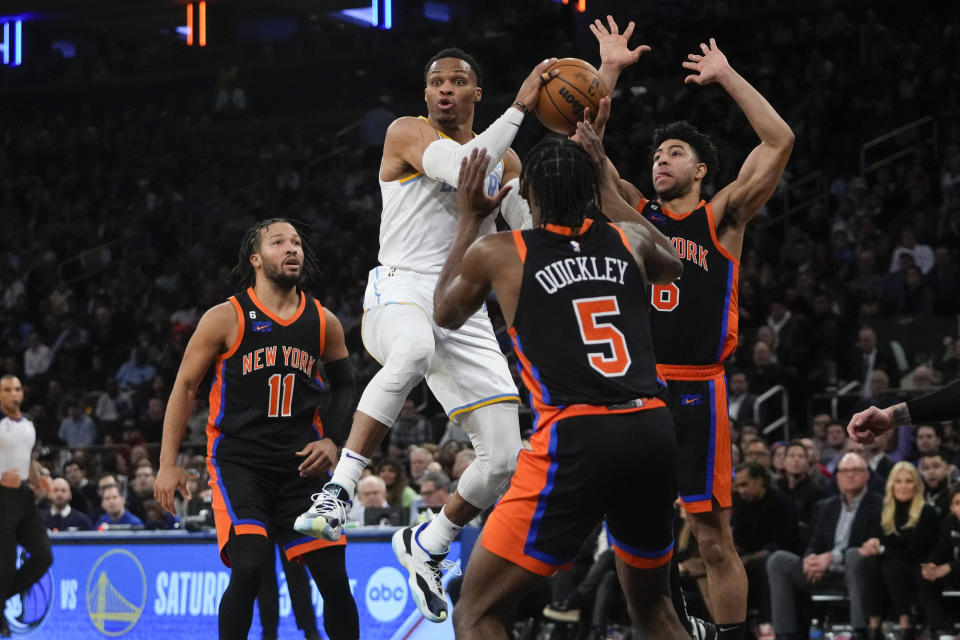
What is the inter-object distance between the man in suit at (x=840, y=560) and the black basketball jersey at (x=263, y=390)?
190 inches

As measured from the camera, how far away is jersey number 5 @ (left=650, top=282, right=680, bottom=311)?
602 cm

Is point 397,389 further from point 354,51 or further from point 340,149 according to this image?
point 354,51

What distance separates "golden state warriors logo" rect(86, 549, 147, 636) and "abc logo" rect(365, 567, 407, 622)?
2120 mm

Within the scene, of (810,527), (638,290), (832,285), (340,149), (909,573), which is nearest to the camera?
(638,290)

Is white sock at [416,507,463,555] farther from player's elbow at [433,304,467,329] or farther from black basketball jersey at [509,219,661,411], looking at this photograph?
black basketball jersey at [509,219,661,411]

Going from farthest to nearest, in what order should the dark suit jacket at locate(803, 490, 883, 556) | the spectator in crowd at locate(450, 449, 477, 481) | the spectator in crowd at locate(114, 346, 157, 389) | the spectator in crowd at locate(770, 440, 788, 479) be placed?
the spectator in crowd at locate(114, 346, 157, 389)
the spectator in crowd at locate(450, 449, 477, 481)
the spectator in crowd at locate(770, 440, 788, 479)
the dark suit jacket at locate(803, 490, 883, 556)

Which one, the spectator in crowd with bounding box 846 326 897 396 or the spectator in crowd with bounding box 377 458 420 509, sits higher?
the spectator in crowd with bounding box 846 326 897 396

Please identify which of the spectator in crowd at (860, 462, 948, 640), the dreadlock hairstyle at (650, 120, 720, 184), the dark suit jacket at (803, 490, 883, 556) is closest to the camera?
the dreadlock hairstyle at (650, 120, 720, 184)

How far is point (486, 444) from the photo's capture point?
236 inches

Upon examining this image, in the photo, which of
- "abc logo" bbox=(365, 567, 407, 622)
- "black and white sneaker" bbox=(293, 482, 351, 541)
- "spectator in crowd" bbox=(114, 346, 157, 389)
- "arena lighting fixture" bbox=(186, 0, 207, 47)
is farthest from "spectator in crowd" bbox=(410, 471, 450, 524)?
"arena lighting fixture" bbox=(186, 0, 207, 47)

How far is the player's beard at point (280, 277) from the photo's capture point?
6777 millimetres

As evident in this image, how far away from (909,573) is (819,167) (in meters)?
9.29

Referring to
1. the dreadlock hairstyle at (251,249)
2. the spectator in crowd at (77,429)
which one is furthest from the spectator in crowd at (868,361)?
the spectator in crowd at (77,429)

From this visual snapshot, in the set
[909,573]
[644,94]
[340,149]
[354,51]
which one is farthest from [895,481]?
[354,51]
